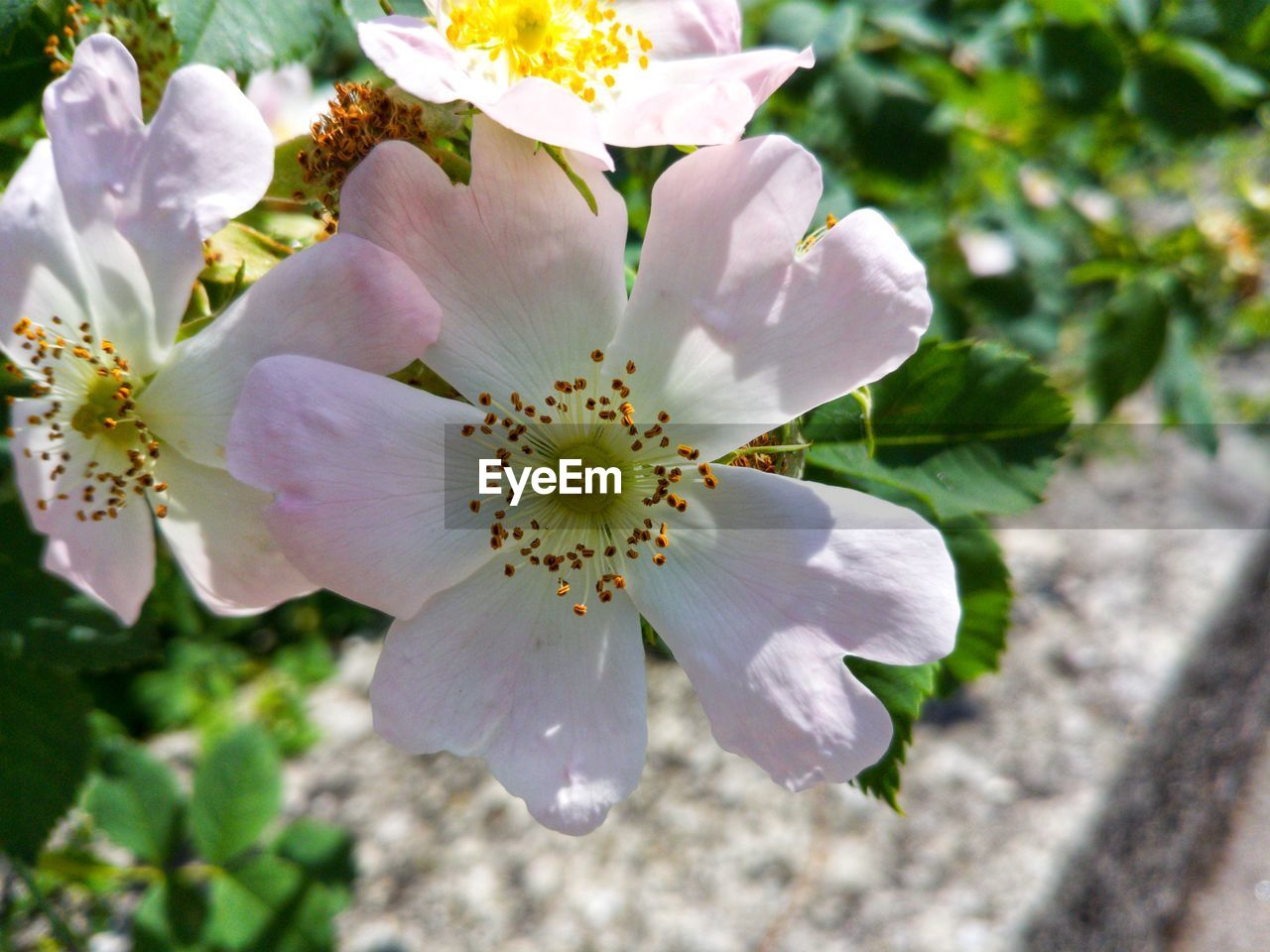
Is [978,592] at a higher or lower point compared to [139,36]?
lower

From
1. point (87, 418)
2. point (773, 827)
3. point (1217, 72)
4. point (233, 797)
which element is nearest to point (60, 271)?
point (87, 418)

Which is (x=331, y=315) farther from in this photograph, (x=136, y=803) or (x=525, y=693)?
(x=136, y=803)

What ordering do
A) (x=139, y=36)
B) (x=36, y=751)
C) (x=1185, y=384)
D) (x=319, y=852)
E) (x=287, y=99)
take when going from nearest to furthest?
(x=139, y=36), (x=36, y=751), (x=319, y=852), (x=1185, y=384), (x=287, y=99)

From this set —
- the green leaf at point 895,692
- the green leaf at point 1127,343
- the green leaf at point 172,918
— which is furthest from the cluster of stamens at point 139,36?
the green leaf at point 1127,343

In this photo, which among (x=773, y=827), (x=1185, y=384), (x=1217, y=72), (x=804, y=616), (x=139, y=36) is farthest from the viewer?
(x=773, y=827)

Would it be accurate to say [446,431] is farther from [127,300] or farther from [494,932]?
[494,932]

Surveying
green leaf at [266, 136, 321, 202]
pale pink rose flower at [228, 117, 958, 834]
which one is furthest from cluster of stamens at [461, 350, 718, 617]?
green leaf at [266, 136, 321, 202]

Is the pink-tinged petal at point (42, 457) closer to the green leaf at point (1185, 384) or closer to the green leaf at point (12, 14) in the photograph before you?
the green leaf at point (12, 14)
